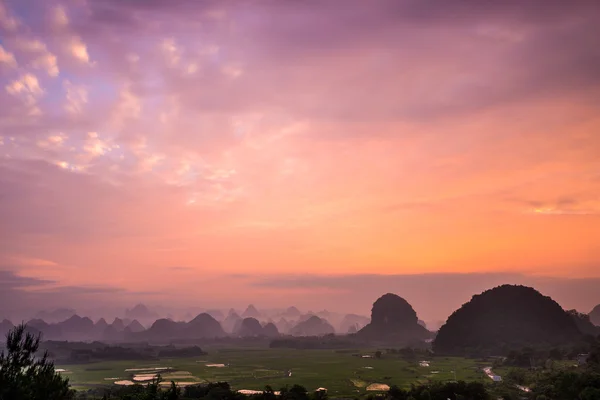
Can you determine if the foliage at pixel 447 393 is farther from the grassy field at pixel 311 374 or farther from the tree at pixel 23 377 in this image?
the tree at pixel 23 377

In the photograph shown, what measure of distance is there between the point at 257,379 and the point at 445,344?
2610 inches

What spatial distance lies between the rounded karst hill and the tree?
3791 inches

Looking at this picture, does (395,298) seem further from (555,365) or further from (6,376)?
(6,376)

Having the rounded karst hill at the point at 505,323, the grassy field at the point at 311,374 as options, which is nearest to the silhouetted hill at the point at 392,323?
the rounded karst hill at the point at 505,323

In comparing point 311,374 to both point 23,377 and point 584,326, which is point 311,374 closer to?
point 23,377

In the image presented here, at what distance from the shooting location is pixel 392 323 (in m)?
188

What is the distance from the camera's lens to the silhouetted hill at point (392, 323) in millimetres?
182125

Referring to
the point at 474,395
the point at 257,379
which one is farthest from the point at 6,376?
the point at 257,379

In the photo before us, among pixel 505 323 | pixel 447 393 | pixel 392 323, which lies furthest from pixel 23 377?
pixel 392 323

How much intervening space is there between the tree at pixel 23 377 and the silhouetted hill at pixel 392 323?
160 metres

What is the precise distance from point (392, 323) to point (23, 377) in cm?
17215

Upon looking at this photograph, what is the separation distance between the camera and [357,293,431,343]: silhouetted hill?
18212cm

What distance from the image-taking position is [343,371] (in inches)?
3196

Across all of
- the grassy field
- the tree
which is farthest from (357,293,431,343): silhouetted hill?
the tree
